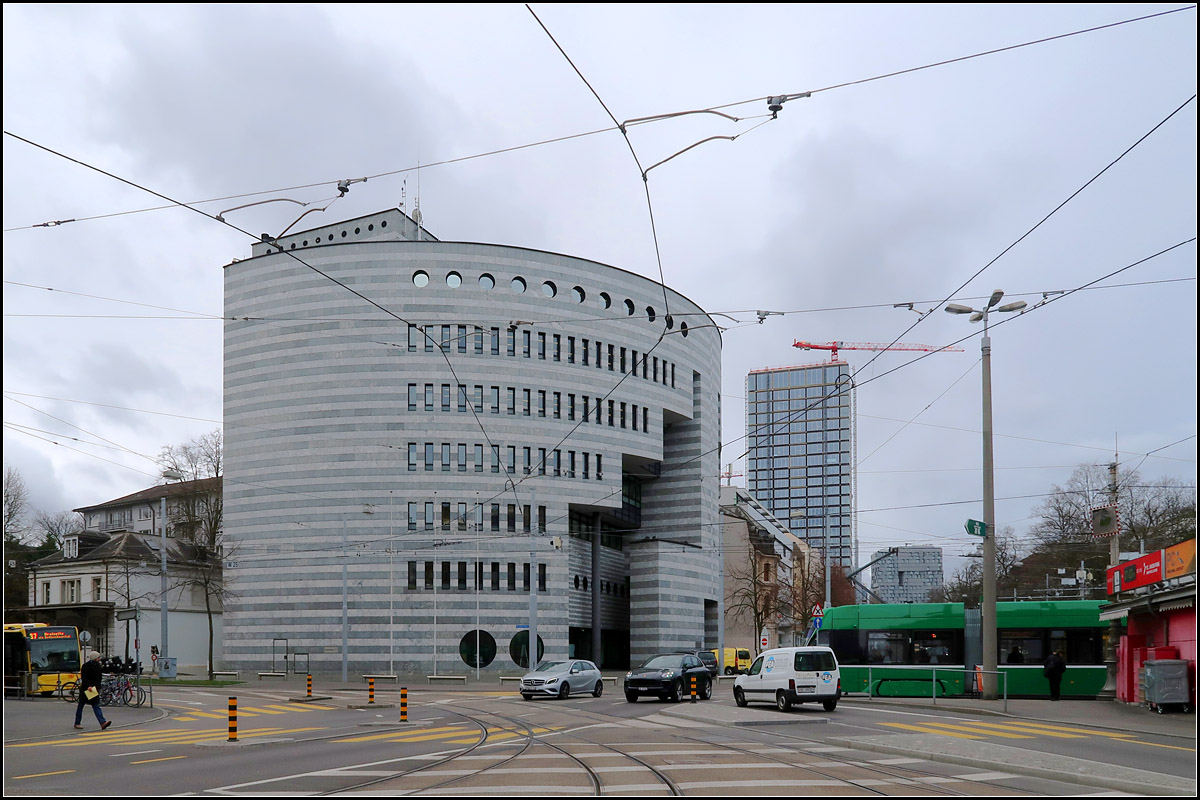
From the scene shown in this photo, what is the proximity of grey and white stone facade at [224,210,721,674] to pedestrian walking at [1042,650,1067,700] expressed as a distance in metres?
34.1

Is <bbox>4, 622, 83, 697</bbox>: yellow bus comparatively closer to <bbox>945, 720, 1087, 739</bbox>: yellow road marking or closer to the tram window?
the tram window

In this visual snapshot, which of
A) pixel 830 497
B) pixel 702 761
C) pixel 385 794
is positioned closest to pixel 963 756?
pixel 702 761

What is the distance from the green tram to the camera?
105ft

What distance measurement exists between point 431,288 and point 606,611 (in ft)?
84.4

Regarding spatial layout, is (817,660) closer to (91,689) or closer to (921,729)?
Answer: (921,729)

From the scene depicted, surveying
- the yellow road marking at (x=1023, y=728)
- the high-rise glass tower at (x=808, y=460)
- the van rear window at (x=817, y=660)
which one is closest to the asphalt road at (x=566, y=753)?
the yellow road marking at (x=1023, y=728)

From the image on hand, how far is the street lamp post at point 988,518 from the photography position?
87.1 ft

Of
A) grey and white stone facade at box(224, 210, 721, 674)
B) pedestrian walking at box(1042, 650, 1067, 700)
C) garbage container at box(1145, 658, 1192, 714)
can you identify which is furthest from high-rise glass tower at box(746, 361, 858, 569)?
garbage container at box(1145, 658, 1192, 714)

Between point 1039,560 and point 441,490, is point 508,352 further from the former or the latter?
point 1039,560

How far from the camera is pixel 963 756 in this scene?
15.6 metres

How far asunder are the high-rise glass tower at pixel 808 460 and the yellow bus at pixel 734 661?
11691 centimetres

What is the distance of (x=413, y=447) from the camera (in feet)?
201

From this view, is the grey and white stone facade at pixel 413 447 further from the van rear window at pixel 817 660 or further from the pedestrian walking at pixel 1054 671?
the van rear window at pixel 817 660

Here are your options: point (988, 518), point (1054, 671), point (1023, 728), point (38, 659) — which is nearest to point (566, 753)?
point (1023, 728)
